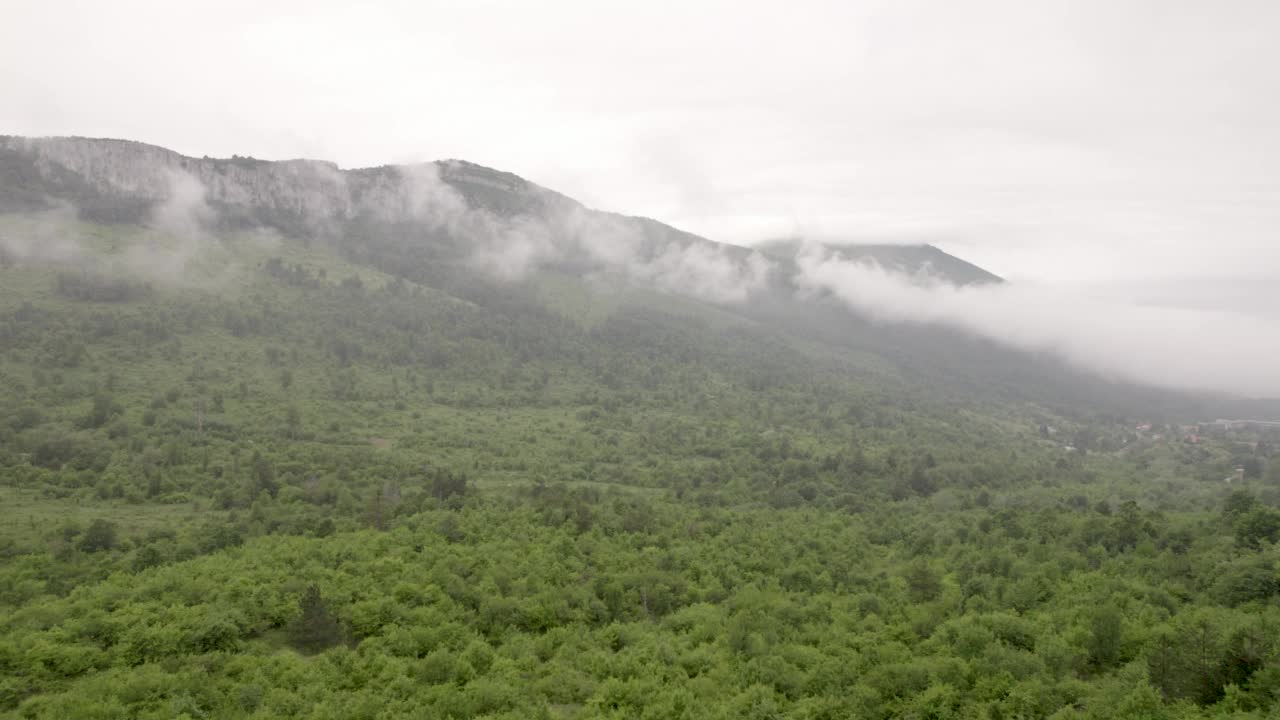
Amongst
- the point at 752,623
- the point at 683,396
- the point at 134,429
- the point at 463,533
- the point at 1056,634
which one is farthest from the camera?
the point at 683,396

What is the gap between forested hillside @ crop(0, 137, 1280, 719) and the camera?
3334 centimetres

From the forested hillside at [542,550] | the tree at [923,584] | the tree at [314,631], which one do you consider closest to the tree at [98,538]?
the forested hillside at [542,550]

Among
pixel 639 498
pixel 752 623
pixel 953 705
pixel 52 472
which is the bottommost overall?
pixel 52 472

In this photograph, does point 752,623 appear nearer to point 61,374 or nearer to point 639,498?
point 639,498

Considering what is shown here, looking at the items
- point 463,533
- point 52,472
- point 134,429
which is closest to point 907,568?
point 463,533

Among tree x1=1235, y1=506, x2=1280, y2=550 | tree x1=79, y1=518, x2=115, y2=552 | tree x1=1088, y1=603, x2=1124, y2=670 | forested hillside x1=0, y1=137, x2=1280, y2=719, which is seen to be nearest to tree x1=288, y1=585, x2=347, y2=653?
forested hillside x1=0, y1=137, x2=1280, y2=719

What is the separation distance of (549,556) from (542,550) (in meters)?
1.48

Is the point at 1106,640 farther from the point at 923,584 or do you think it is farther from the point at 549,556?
the point at 549,556

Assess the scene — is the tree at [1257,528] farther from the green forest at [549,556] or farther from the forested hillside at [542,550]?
the green forest at [549,556]

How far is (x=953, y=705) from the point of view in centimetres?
3066

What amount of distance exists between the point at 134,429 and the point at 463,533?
68269 millimetres

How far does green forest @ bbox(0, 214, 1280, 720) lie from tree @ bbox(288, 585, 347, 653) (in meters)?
0.15

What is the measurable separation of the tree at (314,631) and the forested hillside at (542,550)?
5.2 inches

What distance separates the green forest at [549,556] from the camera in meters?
33.1
